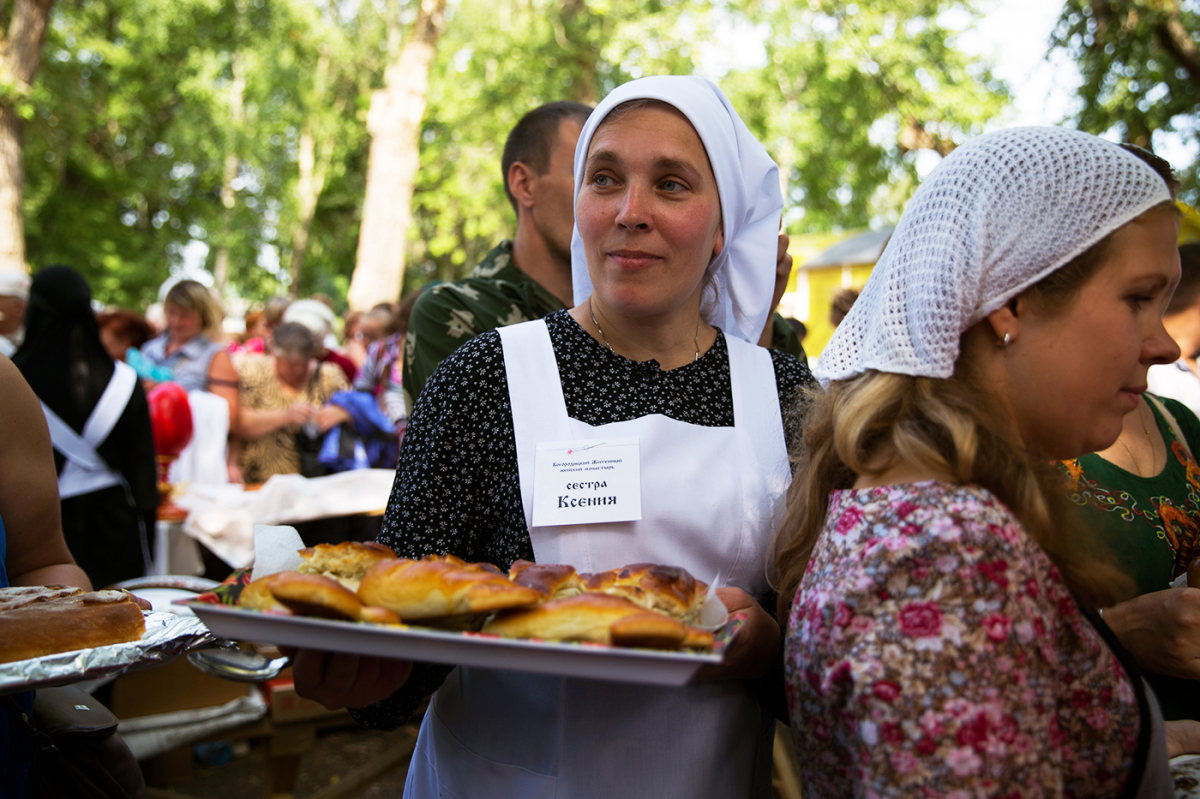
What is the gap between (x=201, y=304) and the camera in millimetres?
6363

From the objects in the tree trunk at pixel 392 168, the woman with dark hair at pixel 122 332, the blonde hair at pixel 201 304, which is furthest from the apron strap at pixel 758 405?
the tree trunk at pixel 392 168

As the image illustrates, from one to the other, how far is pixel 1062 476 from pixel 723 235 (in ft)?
2.84

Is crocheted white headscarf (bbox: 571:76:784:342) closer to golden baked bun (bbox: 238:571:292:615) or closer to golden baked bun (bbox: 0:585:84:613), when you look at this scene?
golden baked bun (bbox: 238:571:292:615)

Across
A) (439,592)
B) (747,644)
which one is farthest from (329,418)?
(439,592)

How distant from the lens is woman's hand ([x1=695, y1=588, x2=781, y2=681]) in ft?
4.71

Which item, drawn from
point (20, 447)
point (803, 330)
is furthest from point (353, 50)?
point (20, 447)

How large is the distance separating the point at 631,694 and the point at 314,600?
0.67 metres

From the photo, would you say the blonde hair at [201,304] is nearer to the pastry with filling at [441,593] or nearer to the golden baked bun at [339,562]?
the golden baked bun at [339,562]

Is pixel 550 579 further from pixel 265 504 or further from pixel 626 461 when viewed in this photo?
pixel 265 504

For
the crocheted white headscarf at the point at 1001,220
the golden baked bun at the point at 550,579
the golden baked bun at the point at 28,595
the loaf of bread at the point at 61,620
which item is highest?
the crocheted white headscarf at the point at 1001,220

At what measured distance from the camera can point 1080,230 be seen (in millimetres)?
1269

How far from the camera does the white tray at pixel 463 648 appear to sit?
106 cm

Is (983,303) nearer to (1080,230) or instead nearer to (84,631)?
(1080,230)

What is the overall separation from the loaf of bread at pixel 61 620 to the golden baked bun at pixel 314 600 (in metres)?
0.50
